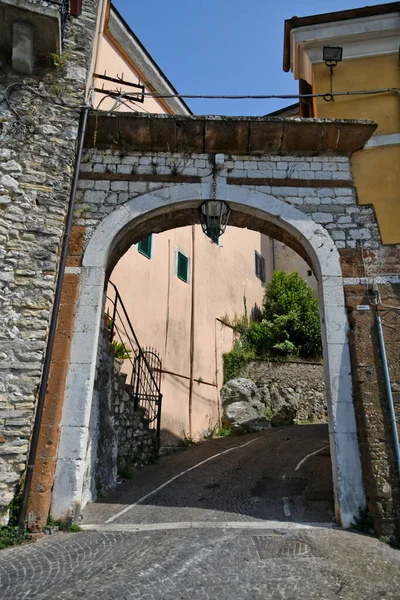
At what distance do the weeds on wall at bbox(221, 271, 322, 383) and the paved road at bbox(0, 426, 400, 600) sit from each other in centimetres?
796

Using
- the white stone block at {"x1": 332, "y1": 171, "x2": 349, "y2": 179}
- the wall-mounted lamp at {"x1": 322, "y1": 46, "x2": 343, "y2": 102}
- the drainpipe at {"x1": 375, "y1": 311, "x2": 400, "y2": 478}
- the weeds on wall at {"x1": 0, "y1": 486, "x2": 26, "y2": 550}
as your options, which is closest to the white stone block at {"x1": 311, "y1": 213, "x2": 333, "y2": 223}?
the white stone block at {"x1": 332, "y1": 171, "x2": 349, "y2": 179}

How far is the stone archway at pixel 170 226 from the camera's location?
14.8ft

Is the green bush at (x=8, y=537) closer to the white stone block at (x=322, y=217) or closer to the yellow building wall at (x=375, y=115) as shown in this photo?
the white stone block at (x=322, y=217)

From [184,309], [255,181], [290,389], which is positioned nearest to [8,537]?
[255,181]

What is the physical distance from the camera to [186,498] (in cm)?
552

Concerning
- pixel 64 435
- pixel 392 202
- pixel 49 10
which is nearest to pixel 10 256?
pixel 64 435

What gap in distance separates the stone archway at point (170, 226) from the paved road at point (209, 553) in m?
0.51

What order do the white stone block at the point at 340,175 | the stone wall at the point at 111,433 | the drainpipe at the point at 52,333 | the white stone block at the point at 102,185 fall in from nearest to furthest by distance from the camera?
the drainpipe at the point at 52,333
the stone wall at the point at 111,433
the white stone block at the point at 102,185
the white stone block at the point at 340,175

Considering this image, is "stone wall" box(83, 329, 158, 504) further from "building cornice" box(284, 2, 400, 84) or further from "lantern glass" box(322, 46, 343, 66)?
"building cornice" box(284, 2, 400, 84)

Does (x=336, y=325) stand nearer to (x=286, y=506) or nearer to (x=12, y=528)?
(x=286, y=506)

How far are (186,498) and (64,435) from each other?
6.16 feet

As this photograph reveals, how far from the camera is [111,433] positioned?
6352mm

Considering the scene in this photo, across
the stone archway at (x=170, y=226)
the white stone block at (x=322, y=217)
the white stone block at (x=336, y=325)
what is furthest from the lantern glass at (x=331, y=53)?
the white stone block at (x=336, y=325)

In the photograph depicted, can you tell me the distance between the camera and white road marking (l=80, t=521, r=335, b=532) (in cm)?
430
